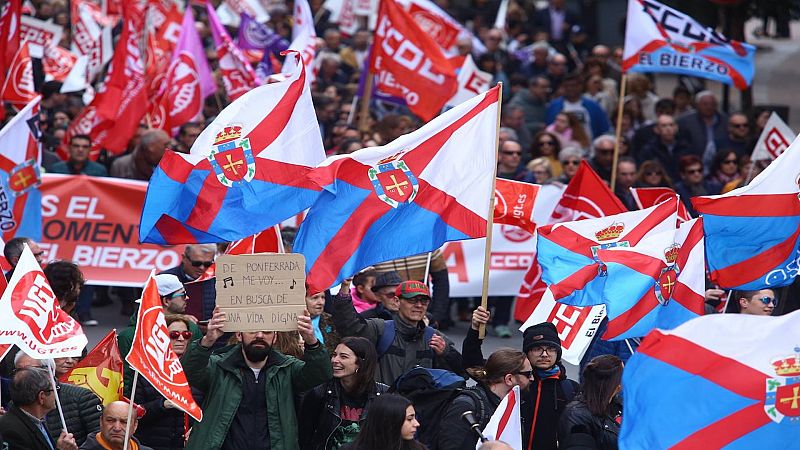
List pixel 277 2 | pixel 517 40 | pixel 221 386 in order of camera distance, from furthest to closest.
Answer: pixel 277 2
pixel 517 40
pixel 221 386

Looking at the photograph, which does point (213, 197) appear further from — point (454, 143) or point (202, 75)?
point (202, 75)

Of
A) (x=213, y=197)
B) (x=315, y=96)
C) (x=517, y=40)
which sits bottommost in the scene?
(x=517, y=40)

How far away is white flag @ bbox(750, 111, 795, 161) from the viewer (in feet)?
48.5

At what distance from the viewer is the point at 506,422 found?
26.5 feet

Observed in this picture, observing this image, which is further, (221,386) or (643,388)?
(221,386)

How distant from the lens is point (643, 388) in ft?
23.1

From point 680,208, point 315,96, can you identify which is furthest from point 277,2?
point 680,208

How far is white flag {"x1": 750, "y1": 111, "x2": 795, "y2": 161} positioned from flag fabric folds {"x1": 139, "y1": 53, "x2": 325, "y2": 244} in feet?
20.4

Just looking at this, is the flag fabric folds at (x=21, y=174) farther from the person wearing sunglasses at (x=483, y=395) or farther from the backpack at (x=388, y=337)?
the person wearing sunglasses at (x=483, y=395)

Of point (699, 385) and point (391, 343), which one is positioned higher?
point (699, 385)

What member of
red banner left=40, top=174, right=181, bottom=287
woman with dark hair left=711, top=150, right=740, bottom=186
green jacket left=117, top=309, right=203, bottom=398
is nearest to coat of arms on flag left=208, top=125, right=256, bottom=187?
green jacket left=117, top=309, right=203, bottom=398

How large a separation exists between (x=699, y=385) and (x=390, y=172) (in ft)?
10.0

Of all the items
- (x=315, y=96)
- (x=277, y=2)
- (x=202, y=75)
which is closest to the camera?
(x=202, y=75)

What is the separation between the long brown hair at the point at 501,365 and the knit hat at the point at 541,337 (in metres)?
0.26
